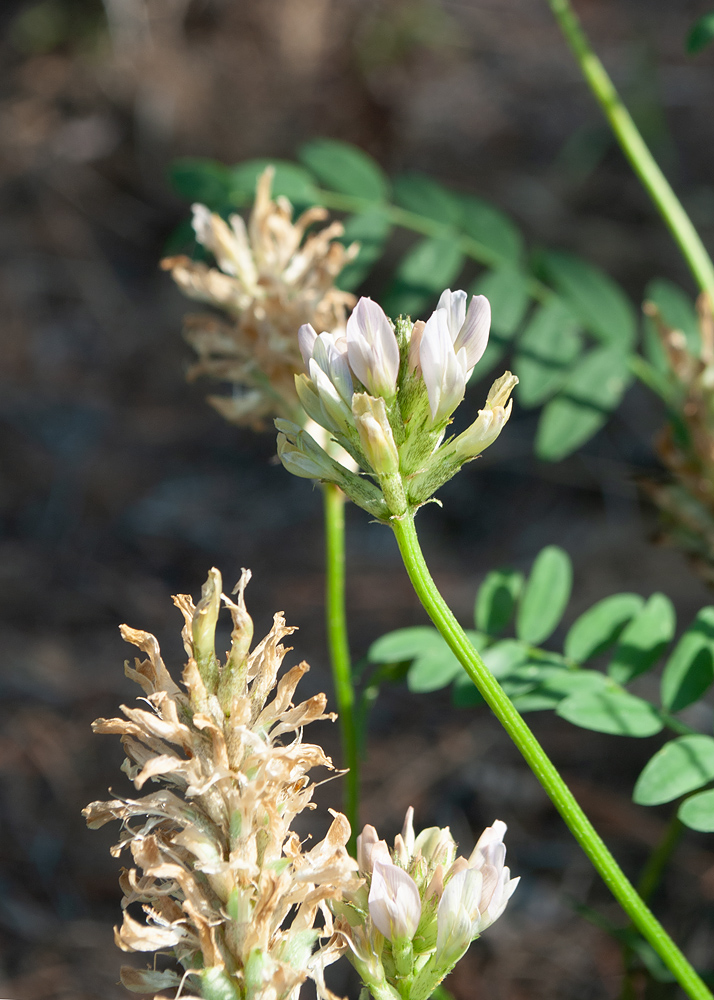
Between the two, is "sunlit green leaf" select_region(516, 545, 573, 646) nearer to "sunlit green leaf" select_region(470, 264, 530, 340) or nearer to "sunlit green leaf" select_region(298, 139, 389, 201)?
"sunlit green leaf" select_region(470, 264, 530, 340)

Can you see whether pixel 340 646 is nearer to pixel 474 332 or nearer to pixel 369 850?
pixel 369 850

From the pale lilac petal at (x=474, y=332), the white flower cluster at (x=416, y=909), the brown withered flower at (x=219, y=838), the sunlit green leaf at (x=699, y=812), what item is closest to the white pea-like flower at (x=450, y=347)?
the pale lilac petal at (x=474, y=332)

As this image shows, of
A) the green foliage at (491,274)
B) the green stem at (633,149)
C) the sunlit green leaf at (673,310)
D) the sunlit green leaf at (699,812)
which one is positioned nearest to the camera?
the sunlit green leaf at (699,812)

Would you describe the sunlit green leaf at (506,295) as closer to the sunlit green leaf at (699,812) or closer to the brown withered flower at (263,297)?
the brown withered flower at (263,297)

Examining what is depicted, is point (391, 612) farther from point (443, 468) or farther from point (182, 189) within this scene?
point (443, 468)

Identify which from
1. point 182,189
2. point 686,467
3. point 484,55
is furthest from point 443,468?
point 484,55

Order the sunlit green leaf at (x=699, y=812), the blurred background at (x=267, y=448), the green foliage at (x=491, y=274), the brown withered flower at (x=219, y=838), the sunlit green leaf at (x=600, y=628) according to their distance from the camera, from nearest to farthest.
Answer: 1. the brown withered flower at (x=219, y=838)
2. the sunlit green leaf at (x=699, y=812)
3. the sunlit green leaf at (x=600, y=628)
4. the green foliage at (x=491, y=274)
5. the blurred background at (x=267, y=448)

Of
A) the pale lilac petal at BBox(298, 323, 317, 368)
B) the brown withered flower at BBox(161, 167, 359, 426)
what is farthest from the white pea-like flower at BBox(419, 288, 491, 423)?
the brown withered flower at BBox(161, 167, 359, 426)

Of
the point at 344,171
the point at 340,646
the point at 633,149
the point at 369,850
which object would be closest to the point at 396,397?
the point at 369,850
